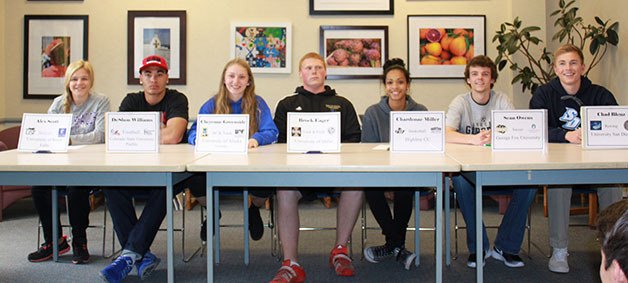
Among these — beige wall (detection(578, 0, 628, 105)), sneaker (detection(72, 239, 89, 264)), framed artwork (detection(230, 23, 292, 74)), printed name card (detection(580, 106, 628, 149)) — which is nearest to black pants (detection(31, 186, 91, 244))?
sneaker (detection(72, 239, 89, 264))

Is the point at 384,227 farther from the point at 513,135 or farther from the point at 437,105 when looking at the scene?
the point at 437,105

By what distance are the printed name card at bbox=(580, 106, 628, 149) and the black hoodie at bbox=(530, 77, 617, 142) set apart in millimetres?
421

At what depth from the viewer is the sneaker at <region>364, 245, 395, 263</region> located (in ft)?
11.1

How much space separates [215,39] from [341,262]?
9.97ft

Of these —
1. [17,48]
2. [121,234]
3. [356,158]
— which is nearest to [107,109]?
[121,234]

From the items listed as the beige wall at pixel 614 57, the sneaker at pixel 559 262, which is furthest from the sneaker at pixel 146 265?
the beige wall at pixel 614 57

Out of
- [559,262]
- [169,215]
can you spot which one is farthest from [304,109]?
[559,262]

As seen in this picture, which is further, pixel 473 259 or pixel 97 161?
pixel 473 259

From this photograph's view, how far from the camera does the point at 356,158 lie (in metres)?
2.60

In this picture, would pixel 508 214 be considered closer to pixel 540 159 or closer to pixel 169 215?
pixel 540 159

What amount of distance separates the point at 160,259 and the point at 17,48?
320 cm

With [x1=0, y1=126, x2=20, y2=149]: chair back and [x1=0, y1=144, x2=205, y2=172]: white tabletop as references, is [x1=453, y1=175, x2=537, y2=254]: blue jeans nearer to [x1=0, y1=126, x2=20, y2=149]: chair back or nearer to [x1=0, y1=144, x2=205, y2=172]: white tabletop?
[x1=0, y1=144, x2=205, y2=172]: white tabletop

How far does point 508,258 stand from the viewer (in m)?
3.29

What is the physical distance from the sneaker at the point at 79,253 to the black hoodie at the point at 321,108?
1.28 metres
